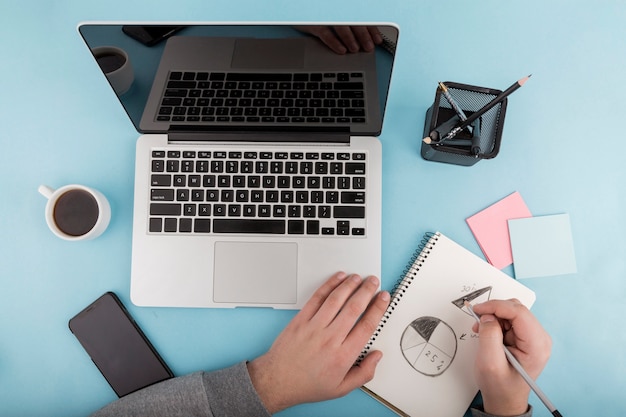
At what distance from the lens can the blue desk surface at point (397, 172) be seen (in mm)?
798

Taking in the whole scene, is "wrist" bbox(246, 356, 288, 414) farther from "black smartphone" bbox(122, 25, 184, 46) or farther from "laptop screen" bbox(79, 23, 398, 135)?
"black smartphone" bbox(122, 25, 184, 46)

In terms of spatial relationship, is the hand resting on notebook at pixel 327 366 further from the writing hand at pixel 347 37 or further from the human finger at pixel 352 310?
the writing hand at pixel 347 37

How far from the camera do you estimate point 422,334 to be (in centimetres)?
78

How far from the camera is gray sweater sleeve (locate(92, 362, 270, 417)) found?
0.74 meters

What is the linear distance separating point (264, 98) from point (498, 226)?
0.49 metres

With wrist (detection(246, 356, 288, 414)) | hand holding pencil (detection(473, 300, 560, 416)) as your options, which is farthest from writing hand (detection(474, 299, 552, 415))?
wrist (detection(246, 356, 288, 414))

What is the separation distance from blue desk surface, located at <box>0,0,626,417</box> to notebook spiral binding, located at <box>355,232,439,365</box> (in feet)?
0.06

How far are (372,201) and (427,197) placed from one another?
112 mm

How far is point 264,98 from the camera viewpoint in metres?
0.73

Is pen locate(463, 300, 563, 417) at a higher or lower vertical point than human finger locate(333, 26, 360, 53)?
lower

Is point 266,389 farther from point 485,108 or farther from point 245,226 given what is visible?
point 485,108

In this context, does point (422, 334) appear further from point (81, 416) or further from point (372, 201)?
point (81, 416)

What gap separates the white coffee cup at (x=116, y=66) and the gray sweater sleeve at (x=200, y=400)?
20.4 inches

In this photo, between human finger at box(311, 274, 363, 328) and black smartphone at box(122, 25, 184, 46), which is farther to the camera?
human finger at box(311, 274, 363, 328)
